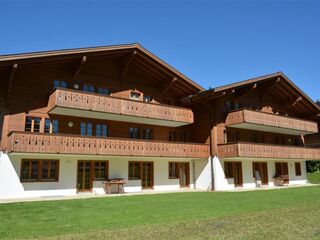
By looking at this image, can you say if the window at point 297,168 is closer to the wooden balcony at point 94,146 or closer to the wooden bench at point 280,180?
the wooden bench at point 280,180

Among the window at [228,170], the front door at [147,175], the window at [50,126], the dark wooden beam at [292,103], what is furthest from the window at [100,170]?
the dark wooden beam at [292,103]

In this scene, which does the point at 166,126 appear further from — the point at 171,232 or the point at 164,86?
the point at 171,232

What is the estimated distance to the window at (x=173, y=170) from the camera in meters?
23.7

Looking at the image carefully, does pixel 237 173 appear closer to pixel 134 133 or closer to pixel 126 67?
pixel 134 133

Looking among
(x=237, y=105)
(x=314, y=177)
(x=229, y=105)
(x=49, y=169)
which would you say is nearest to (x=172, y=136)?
(x=229, y=105)

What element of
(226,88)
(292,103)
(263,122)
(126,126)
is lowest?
(126,126)

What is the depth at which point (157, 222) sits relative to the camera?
918cm

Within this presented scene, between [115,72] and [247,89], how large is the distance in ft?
35.4

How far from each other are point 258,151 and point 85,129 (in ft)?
42.3

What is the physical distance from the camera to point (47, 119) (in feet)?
61.3

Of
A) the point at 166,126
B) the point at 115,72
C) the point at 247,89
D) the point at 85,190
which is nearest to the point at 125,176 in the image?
the point at 85,190

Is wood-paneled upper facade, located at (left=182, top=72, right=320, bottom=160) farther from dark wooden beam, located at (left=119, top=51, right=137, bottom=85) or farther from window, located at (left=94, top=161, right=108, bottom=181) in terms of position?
window, located at (left=94, top=161, right=108, bottom=181)

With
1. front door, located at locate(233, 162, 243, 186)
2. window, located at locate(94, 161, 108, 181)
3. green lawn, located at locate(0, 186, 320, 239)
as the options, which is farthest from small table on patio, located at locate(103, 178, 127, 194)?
front door, located at locate(233, 162, 243, 186)

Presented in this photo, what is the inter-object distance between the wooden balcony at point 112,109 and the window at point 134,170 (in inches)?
117
